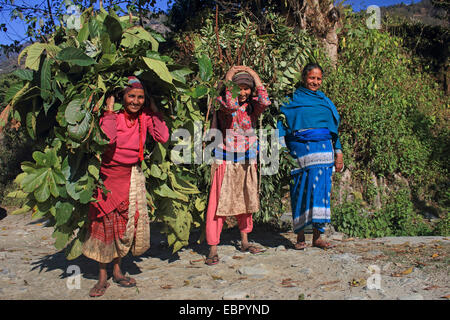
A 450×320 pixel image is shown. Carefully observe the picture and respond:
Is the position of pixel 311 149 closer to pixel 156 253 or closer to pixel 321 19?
pixel 156 253

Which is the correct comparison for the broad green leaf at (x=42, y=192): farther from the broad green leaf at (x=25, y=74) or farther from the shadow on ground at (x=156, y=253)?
the shadow on ground at (x=156, y=253)

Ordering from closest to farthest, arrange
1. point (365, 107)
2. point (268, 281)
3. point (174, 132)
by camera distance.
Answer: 1. point (268, 281)
2. point (174, 132)
3. point (365, 107)

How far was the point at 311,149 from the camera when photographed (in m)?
4.41

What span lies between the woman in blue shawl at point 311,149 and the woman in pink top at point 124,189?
1632 mm

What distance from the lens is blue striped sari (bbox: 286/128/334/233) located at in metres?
4.38

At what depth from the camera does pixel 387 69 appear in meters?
7.47

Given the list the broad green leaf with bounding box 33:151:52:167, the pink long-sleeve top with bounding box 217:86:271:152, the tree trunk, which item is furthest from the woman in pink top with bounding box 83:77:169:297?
the tree trunk

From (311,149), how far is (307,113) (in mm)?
394

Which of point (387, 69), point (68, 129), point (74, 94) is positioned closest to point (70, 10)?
point (74, 94)

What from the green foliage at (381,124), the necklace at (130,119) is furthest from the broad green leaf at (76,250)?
the green foliage at (381,124)

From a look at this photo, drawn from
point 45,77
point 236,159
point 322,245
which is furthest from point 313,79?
point 45,77

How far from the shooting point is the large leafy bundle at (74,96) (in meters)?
3.05

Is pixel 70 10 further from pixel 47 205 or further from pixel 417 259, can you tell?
pixel 417 259
